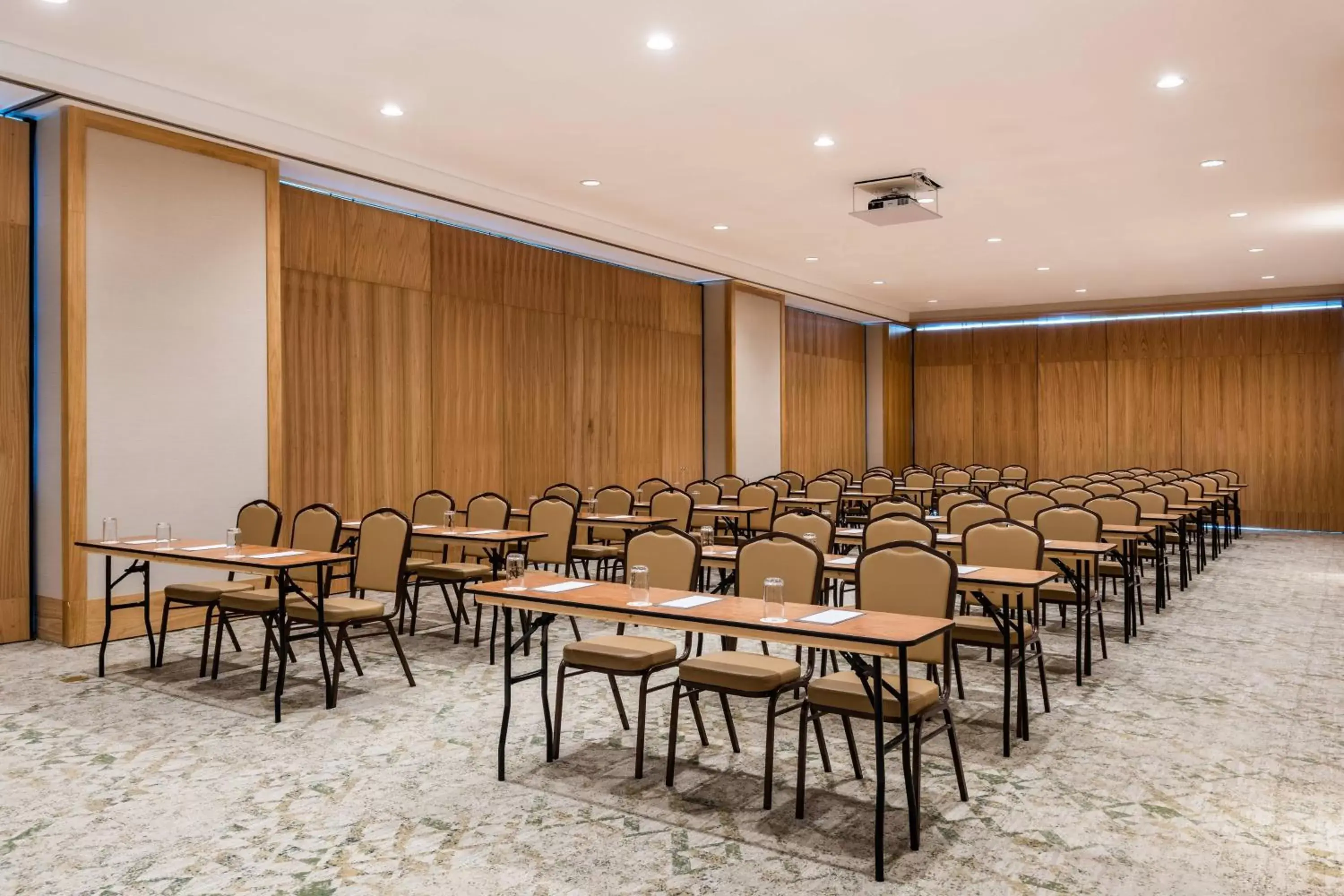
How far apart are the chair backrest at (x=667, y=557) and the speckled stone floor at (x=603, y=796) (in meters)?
0.72

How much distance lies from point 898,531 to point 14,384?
6.13 meters

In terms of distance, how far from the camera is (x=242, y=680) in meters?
6.00

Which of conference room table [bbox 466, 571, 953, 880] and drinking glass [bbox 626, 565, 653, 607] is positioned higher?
drinking glass [bbox 626, 565, 653, 607]

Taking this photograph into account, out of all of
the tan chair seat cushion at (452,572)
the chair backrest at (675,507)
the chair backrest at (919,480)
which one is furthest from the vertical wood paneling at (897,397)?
the tan chair seat cushion at (452,572)

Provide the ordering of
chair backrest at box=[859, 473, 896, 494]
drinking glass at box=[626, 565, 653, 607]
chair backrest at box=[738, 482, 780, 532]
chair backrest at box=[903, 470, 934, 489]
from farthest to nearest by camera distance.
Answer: chair backrest at box=[903, 470, 934, 489] → chair backrest at box=[859, 473, 896, 494] → chair backrest at box=[738, 482, 780, 532] → drinking glass at box=[626, 565, 653, 607]

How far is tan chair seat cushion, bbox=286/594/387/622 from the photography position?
5629 millimetres

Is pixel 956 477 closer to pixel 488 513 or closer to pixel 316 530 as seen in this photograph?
pixel 488 513

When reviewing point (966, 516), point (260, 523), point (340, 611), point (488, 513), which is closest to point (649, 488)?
point (488, 513)

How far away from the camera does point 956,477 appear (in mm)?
15117

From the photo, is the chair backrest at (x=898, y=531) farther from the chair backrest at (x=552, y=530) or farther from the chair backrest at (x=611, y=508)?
the chair backrest at (x=611, y=508)

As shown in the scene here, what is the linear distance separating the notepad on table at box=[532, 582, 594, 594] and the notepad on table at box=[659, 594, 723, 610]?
477mm

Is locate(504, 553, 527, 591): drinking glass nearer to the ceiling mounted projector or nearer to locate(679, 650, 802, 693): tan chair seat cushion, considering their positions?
locate(679, 650, 802, 693): tan chair seat cushion

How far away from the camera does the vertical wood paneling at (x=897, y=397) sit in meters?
20.3

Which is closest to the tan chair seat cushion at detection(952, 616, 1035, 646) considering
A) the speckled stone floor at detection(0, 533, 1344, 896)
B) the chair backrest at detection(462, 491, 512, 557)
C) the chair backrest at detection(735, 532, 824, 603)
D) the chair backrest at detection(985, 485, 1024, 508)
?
the speckled stone floor at detection(0, 533, 1344, 896)
